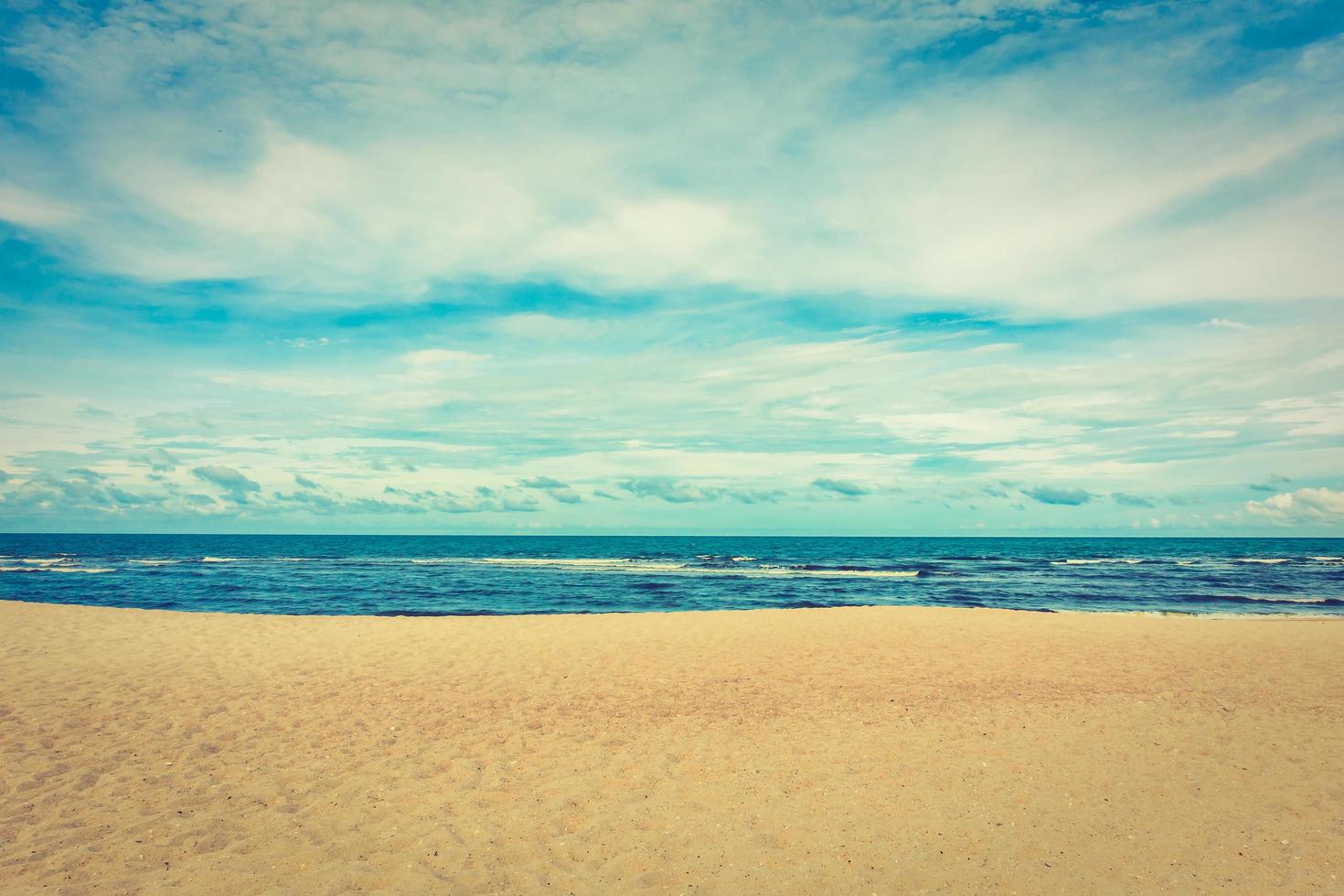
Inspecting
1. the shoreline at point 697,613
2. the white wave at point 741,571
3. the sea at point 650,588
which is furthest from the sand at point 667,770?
the white wave at point 741,571

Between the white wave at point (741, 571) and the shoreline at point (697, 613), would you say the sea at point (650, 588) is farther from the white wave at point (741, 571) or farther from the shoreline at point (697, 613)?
the shoreline at point (697, 613)

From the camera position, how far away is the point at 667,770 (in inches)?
356

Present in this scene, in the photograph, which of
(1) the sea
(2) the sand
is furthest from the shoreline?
(2) the sand

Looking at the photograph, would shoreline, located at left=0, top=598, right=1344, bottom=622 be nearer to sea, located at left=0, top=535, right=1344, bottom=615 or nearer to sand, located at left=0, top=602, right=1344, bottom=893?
sea, located at left=0, top=535, right=1344, bottom=615

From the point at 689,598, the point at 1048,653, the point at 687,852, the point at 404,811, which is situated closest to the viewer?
the point at 687,852

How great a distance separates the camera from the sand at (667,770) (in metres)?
6.66

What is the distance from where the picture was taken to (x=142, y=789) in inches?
326

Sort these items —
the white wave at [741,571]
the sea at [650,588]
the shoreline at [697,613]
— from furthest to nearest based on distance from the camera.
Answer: the white wave at [741,571] → the sea at [650,588] → the shoreline at [697,613]

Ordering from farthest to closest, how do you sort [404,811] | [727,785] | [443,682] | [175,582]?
[175,582] < [443,682] < [727,785] < [404,811]

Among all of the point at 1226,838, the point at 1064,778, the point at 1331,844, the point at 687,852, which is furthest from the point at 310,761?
the point at 1331,844

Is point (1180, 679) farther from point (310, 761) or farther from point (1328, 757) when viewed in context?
point (310, 761)

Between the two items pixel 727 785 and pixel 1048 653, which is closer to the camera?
pixel 727 785

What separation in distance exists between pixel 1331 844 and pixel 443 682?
41.8 feet

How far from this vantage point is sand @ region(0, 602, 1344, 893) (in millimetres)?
6656
